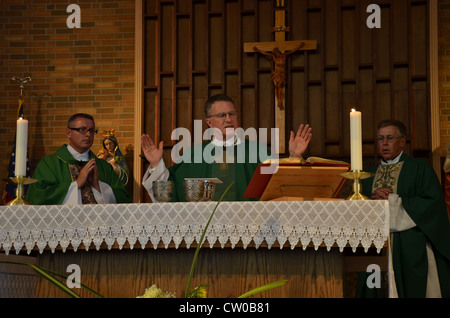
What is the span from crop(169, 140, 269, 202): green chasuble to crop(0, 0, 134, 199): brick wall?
6.83 feet

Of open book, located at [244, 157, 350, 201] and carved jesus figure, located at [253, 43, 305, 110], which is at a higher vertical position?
carved jesus figure, located at [253, 43, 305, 110]

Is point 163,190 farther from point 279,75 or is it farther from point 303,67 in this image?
point 303,67

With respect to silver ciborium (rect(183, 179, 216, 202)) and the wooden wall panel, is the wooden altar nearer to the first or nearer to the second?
silver ciborium (rect(183, 179, 216, 202))

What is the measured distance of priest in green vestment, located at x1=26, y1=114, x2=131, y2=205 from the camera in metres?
4.46

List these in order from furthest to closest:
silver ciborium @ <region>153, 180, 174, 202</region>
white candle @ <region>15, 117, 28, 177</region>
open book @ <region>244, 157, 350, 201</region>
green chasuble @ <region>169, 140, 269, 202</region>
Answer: green chasuble @ <region>169, 140, 269, 202</region>, silver ciborium @ <region>153, 180, 174, 202</region>, white candle @ <region>15, 117, 28, 177</region>, open book @ <region>244, 157, 350, 201</region>

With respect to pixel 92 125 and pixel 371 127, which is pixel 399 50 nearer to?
pixel 371 127

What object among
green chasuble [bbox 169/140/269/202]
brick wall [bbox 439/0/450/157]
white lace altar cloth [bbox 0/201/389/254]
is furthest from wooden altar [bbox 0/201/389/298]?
brick wall [bbox 439/0/450/157]

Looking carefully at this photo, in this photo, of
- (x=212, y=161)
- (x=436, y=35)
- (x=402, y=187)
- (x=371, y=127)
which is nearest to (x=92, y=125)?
(x=212, y=161)

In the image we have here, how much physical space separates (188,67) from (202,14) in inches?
22.3

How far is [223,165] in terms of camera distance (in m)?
5.02

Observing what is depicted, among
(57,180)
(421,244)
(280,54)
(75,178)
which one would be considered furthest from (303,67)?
(57,180)

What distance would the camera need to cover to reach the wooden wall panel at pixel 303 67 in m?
6.75

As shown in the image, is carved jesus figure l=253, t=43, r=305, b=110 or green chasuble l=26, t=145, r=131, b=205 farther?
carved jesus figure l=253, t=43, r=305, b=110
